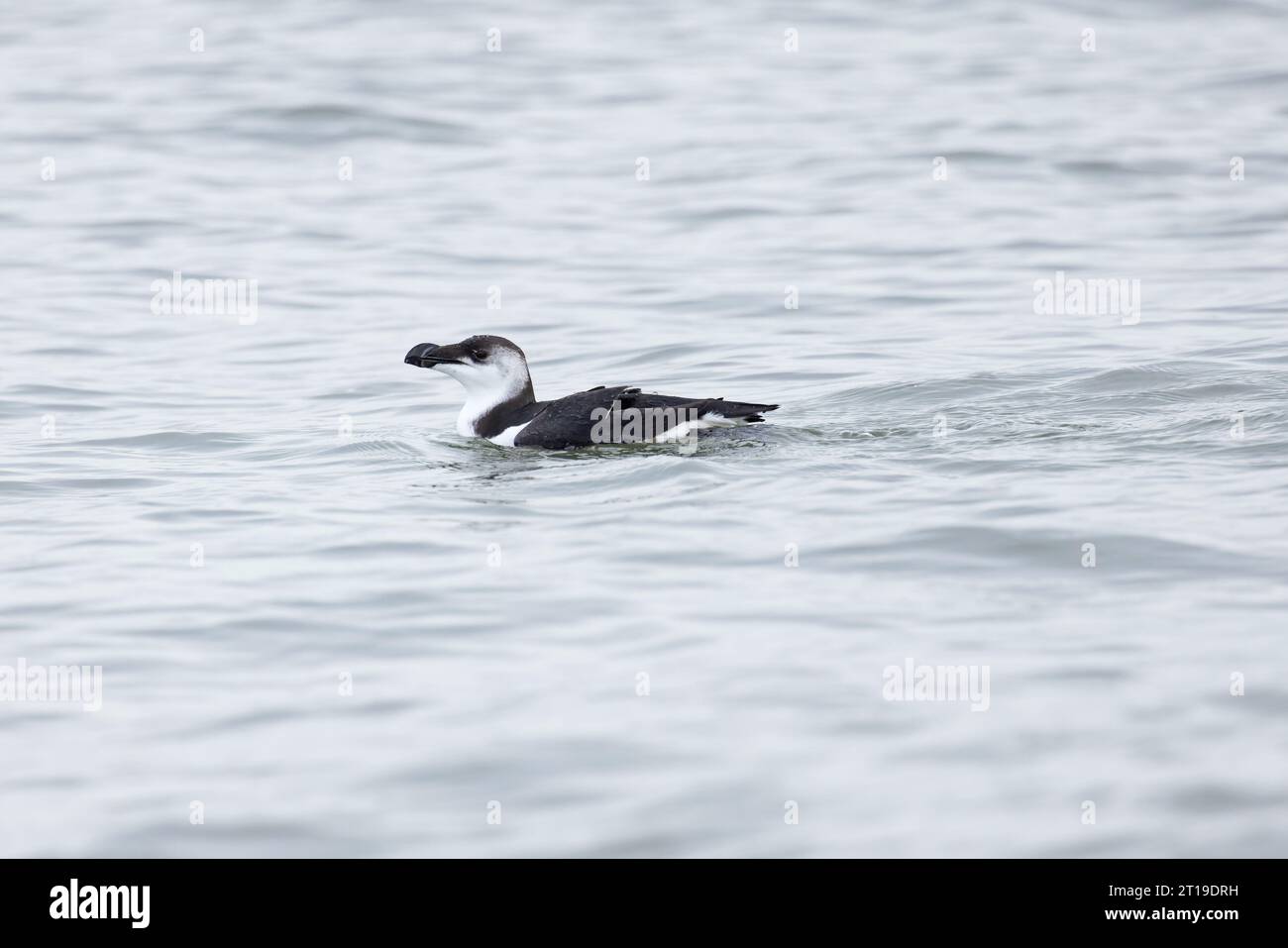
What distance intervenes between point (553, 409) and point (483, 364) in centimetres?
98

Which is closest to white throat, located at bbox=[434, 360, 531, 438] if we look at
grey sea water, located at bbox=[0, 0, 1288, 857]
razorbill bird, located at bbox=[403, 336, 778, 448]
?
razorbill bird, located at bbox=[403, 336, 778, 448]

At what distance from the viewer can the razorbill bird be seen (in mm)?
11156

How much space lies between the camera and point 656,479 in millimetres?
10609

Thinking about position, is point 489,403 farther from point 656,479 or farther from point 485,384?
point 656,479

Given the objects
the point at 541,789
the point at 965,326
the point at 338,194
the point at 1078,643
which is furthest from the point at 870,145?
the point at 541,789

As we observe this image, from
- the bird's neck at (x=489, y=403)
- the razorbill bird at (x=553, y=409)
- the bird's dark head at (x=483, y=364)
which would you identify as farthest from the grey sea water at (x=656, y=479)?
the bird's dark head at (x=483, y=364)

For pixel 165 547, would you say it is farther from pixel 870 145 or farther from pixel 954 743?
pixel 870 145

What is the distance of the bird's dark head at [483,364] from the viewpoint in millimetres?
12117

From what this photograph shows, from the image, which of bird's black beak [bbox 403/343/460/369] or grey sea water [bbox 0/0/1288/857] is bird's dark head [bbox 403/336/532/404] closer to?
bird's black beak [bbox 403/343/460/369]

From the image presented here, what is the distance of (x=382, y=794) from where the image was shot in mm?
6043

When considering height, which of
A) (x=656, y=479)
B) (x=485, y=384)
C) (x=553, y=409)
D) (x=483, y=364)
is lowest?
(x=656, y=479)

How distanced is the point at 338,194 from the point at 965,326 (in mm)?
10238

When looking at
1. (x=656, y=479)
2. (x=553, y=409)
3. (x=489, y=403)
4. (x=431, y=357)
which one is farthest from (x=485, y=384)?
(x=656, y=479)

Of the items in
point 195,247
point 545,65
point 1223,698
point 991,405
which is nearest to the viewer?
point 1223,698
